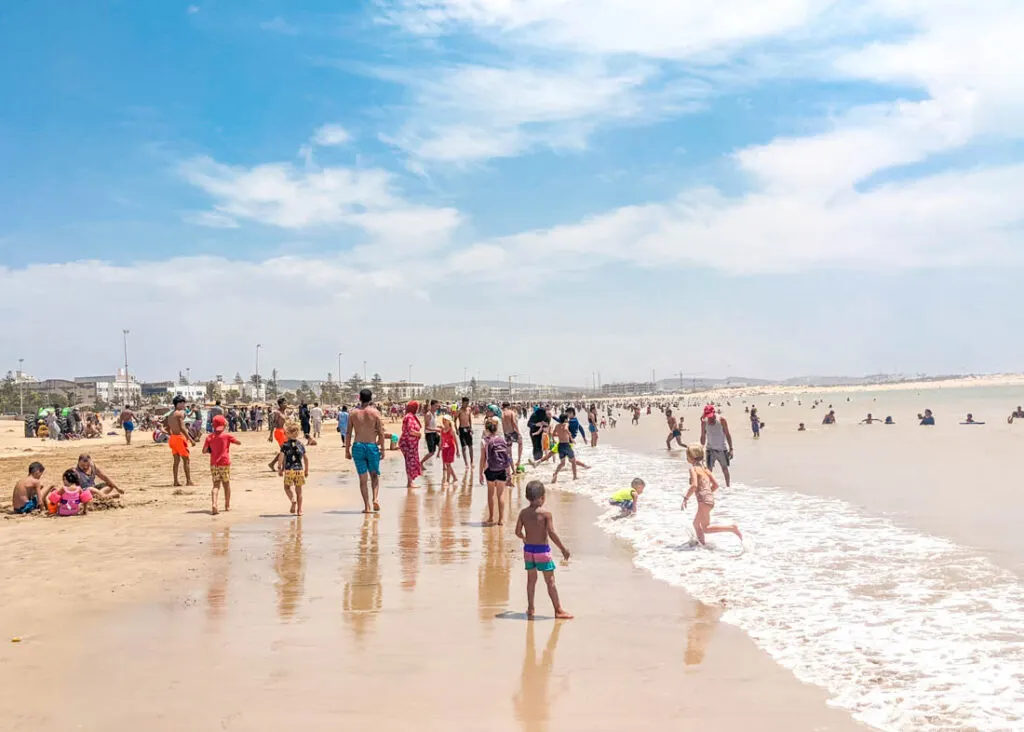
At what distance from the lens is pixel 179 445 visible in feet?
47.5

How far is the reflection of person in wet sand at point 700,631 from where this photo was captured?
536 cm

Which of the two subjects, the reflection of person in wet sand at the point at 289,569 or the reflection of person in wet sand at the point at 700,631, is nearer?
the reflection of person in wet sand at the point at 700,631

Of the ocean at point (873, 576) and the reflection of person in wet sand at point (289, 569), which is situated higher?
the reflection of person in wet sand at point (289, 569)

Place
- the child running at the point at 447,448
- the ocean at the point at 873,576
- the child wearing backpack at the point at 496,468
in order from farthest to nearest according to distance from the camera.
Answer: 1. the child running at the point at 447,448
2. the child wearing backpack at the point at 496,468
3. the ocean at the point at 873,576

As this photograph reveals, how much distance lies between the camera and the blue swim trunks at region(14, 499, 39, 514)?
11.3m

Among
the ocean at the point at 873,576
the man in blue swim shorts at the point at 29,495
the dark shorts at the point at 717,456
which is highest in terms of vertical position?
the dark shorts at the point at 717,456

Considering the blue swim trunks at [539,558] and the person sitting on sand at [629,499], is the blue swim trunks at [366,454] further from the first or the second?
the blue swim trunks at [539,558]

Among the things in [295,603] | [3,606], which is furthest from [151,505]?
[295,603]

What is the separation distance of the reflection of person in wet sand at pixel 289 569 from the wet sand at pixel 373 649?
35mm

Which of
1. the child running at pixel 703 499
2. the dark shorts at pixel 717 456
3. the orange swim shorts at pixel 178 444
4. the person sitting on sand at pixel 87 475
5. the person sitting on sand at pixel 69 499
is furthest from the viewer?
the orange swim shorts at pixel 178 444

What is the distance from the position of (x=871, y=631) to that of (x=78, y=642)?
587 cm

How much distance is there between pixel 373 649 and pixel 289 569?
2.80 metres

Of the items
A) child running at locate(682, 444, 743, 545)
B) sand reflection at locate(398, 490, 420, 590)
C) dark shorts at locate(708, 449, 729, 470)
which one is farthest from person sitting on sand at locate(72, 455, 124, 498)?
dark shorts at locate(708, 449, 729, 470)

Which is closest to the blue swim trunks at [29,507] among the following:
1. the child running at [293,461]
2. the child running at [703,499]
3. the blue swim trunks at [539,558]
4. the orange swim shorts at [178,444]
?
the orange swim shorts at [178,444]
